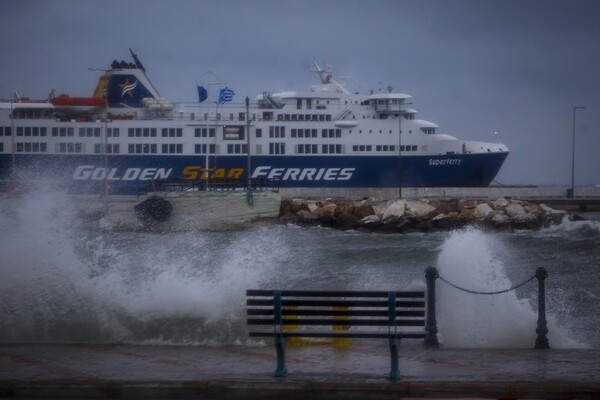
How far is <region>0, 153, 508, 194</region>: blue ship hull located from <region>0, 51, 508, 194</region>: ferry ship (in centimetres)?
8

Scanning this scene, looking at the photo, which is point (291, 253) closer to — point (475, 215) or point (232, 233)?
point (232, 233)

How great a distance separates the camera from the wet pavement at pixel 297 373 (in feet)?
27.0

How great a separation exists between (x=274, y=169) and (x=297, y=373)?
57060 mm

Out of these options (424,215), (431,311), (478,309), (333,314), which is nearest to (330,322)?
(333,314)

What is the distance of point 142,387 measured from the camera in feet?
27.5

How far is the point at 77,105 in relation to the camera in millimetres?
66250

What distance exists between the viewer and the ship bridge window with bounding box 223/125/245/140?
66206 millimetres

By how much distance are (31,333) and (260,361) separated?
392cm

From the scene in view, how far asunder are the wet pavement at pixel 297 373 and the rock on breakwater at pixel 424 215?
1345 inches

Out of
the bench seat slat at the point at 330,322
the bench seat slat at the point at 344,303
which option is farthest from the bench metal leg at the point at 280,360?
the bench seat slat at the point at 344,303

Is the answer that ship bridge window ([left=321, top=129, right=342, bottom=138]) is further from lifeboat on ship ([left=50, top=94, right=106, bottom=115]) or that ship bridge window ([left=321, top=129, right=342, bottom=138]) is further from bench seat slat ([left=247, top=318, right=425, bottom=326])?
bench seat slat ([left=247, top=318, right=425, bottom=326])

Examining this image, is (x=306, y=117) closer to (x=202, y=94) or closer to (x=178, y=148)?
(x=178, y=148)

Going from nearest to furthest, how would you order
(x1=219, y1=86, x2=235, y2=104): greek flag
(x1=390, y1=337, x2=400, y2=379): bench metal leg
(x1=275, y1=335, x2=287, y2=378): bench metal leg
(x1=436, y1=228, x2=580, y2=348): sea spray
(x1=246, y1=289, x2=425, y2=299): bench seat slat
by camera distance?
(x1=390, y1=337, x2=400, y2=379): bench metal leg → (x1=275, y1=335, x2=287, y2=378): bench metal leg → (x1=246, y1=289, x2=425, y2=299): bench seat slat → (x1=436, y1=228, x2=580, y2=348): sea spray → (x1=219, y1=86, x2=235, y2=104): greek flag

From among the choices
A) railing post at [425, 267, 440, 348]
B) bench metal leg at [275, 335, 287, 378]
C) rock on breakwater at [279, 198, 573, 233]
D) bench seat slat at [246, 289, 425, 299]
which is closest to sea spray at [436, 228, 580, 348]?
railing post at [425, 267, 440, 348]
